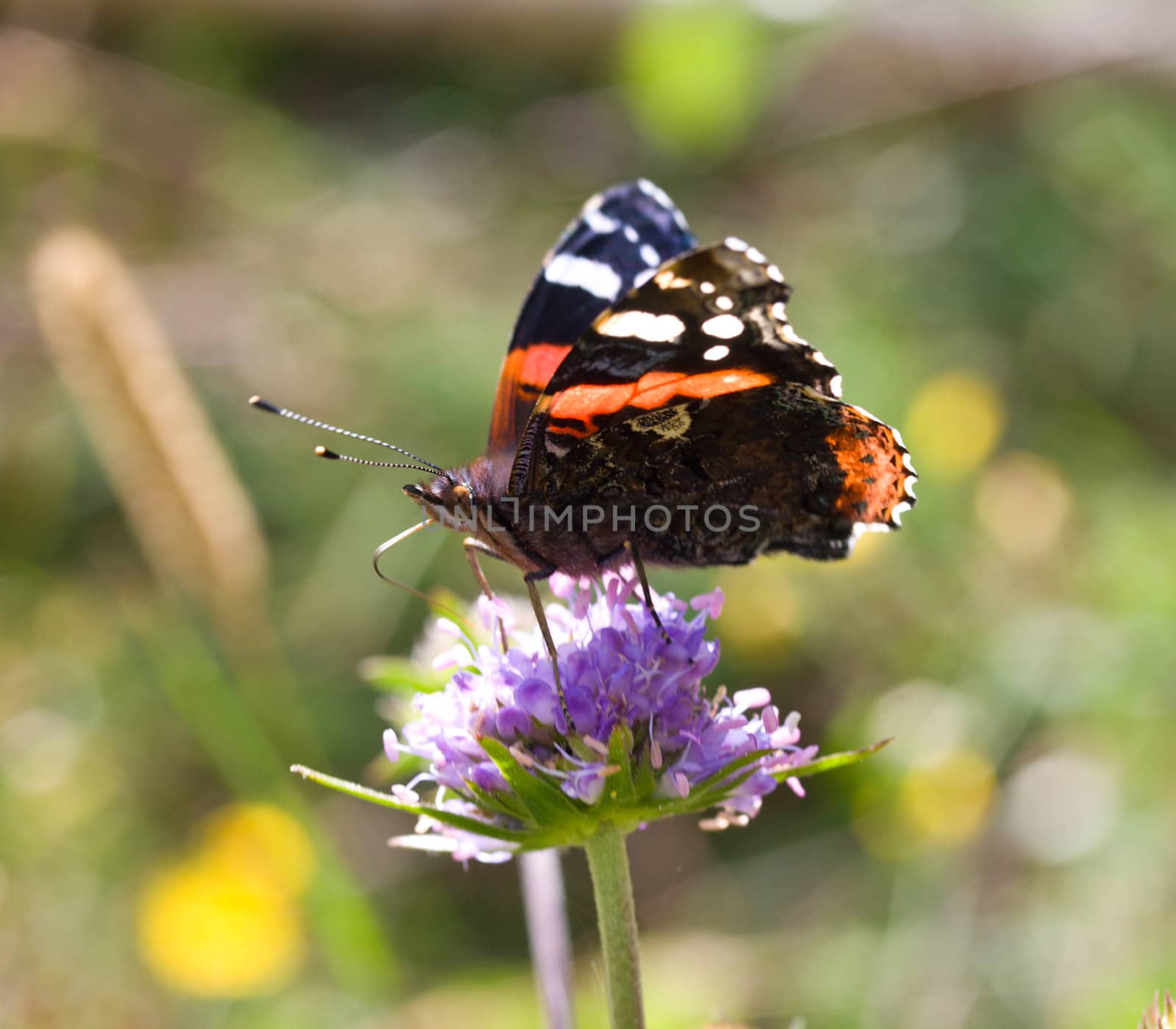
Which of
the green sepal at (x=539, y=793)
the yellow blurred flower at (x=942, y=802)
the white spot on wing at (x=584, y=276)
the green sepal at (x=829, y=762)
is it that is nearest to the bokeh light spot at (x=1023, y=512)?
the yellow blurred flower at (x=942, y=802)

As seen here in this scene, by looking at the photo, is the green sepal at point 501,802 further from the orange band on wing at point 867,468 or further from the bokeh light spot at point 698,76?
the bokeh light spot at point 698,76

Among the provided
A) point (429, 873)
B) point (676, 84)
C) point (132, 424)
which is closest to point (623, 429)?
point (132, 424)

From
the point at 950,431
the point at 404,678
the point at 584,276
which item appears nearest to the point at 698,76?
the point at 950,431

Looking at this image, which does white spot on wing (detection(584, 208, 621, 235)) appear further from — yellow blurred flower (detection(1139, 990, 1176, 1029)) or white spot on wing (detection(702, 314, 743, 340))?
yellow blurred flower (detection(1139, 990, 1176, 1029))

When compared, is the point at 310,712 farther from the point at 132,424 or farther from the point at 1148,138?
the point at 1148,138

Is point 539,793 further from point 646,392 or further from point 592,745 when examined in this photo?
point 646,392

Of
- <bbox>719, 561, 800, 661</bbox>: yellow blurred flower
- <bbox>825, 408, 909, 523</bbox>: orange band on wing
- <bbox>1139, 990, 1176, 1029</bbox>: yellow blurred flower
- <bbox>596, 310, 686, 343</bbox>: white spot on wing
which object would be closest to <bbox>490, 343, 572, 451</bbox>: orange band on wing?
<bbox>596, 310, 686, 343</bbox>: white spot on wing
